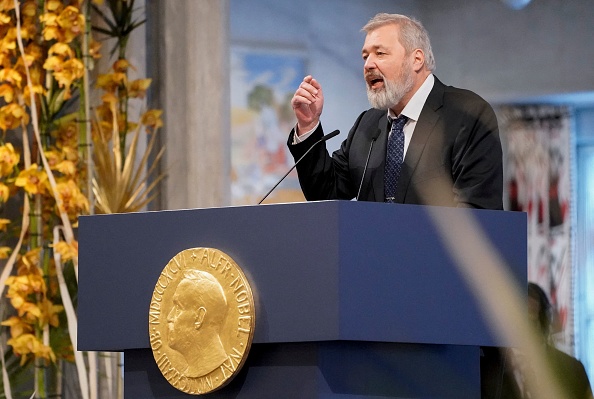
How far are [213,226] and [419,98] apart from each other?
2.73ft

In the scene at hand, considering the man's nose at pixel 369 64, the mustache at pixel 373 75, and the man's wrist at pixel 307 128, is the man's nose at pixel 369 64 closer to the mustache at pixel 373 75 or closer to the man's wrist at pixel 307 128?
the mustache at pixel 373 75

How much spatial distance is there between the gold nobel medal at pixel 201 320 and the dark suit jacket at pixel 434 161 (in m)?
0.58

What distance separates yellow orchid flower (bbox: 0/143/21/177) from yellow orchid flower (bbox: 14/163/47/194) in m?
0.05

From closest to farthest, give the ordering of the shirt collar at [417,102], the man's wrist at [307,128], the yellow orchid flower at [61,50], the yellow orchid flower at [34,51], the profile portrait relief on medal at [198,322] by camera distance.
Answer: the profile portrait relief on medal at [198,322]
the man's wrist at [307,128]
the shirt collar at [417,102]
the yellow orchid flower at [61,50]
the yellow orchid flower at [34,51]

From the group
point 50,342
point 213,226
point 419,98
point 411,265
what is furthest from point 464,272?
point 50,342

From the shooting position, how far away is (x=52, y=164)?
4.49 metres

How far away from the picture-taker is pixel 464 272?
2.29 m

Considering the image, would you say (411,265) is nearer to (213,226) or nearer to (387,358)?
(387,358)

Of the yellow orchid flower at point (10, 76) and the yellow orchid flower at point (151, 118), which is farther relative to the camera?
the yellow orchid flower at point (151, 118)

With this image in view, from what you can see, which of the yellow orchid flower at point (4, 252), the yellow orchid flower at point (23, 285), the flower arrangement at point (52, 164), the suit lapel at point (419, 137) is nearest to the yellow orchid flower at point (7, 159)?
the flower arrangement at point (52, 164)

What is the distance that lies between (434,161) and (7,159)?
→ 2.10m

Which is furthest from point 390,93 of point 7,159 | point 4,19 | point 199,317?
point 4,19

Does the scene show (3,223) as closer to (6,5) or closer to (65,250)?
(65,250)

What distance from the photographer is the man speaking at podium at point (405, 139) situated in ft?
8.82
